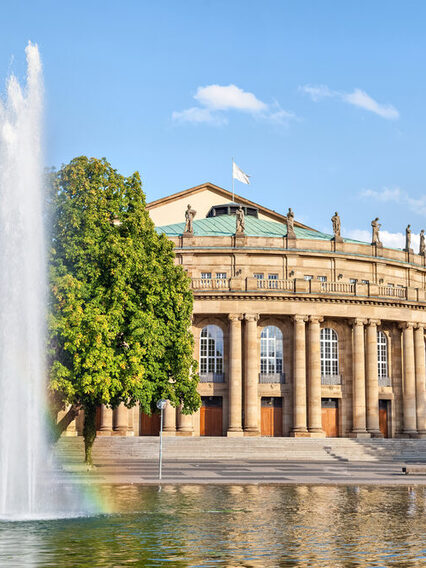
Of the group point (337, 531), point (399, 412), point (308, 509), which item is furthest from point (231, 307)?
point (337, 531)

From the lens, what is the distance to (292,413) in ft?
214

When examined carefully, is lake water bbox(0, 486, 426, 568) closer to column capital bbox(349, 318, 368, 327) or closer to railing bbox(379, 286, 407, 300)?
column capital bbox(349, 318, 368, 327)

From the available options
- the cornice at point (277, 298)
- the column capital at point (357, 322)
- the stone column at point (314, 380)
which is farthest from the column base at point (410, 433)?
the cornice at point (277, 298)

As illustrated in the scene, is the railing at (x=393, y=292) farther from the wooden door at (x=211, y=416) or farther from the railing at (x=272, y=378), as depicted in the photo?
the wooden door at (x=211, y=416)

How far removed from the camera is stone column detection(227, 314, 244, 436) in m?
63.3

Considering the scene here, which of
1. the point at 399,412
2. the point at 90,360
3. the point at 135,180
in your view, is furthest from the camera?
the point at 399,412

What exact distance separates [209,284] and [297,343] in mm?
8681

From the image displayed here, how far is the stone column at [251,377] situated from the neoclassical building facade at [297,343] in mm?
81

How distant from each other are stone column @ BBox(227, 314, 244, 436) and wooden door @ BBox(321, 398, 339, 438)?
781 cm

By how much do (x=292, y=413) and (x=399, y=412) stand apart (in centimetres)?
1053

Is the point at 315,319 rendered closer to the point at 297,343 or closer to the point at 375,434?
the point at 297,343

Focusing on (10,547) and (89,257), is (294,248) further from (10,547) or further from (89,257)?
(10,547)

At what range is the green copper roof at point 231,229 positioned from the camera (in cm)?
7481

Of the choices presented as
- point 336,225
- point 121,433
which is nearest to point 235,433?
point 121,433
